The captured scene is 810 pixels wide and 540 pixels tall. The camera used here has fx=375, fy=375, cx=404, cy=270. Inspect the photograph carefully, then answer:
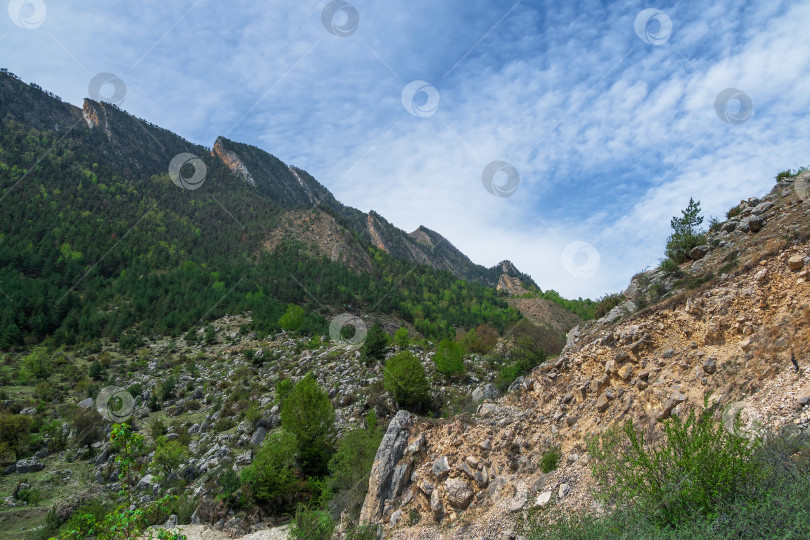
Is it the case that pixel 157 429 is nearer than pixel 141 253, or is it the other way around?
pixel 157 429

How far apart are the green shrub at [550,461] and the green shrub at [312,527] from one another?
10.6m

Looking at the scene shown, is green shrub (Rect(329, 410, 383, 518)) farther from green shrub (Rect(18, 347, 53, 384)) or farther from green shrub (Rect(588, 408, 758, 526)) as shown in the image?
green shrub (Rect(18, 347, 53, 384))

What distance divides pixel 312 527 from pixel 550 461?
1153 centimetres

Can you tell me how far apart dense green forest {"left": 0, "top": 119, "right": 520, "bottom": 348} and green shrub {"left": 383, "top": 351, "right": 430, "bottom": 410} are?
35545 millimetres

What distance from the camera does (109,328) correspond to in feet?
193

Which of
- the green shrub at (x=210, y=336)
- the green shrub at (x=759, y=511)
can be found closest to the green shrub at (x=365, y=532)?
the green shrub at (x=759, y=511)

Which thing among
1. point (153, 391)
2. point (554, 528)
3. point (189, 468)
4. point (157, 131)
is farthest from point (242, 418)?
point (157, 131)

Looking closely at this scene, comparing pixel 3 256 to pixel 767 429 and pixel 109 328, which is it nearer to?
pixel 109 328

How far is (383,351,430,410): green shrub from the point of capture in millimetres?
28641

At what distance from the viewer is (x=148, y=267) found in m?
81.0

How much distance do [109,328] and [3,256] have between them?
2982 cm

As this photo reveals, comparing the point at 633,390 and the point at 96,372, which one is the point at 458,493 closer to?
the point at 633,390

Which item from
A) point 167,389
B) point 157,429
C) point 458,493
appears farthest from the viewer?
point 167,389

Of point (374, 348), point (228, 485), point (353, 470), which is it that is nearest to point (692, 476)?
point (353, 470)
